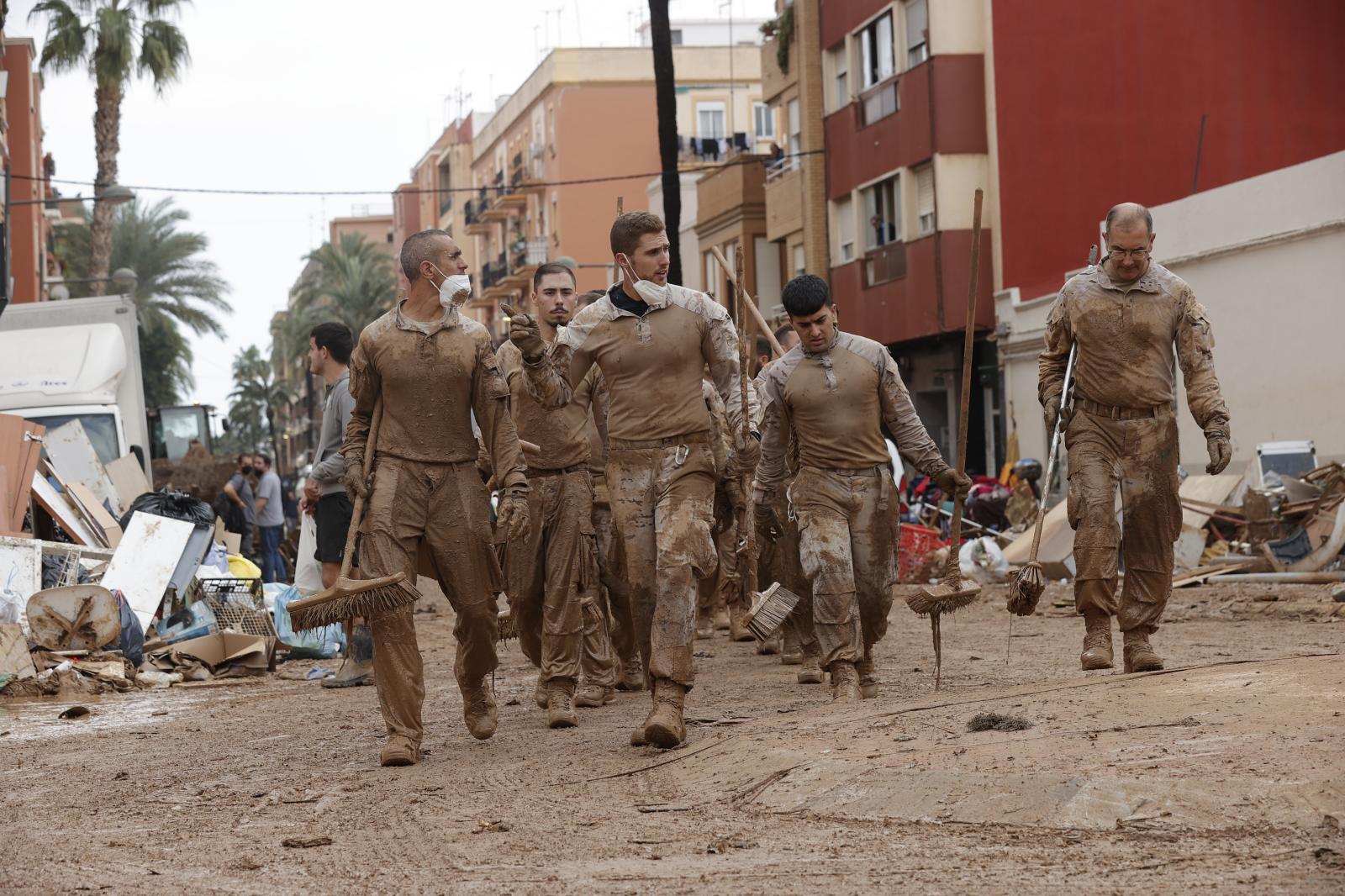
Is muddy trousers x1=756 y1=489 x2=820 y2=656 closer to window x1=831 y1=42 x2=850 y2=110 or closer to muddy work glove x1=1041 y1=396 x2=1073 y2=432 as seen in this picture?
muddy work glove x1=1041 y1=396 x2=1073 y2=432

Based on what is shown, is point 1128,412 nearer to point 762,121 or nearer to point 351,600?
point 351,600

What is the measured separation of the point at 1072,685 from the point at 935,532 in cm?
1267

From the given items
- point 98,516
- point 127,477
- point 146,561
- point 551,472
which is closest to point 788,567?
point 551,472

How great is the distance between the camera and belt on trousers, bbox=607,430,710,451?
8016 mm

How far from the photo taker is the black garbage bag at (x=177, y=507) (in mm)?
15648

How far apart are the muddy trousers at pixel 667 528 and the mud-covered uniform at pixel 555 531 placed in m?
1.02

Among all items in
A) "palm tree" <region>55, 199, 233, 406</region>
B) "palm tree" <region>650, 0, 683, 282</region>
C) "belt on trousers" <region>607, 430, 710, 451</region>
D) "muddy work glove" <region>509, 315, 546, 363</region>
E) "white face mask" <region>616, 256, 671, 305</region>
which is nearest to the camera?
"muddy work glove" <region>509, 315, 546, 363</region>

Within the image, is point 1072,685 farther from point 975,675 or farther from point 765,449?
point 975,675

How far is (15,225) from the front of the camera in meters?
50.2

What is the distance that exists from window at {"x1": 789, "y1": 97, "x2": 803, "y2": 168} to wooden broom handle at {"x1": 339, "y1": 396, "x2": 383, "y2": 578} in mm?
30963

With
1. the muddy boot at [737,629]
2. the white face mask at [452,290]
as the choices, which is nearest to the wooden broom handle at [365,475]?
the white face mask at [452,290]

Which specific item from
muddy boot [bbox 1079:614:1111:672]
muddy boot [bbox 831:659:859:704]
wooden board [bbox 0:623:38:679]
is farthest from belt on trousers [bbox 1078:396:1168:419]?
wooden board [bbox 0:623:38:679]

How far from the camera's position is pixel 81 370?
21.2 meters

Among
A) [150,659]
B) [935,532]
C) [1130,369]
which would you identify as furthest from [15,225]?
[1130,369]
